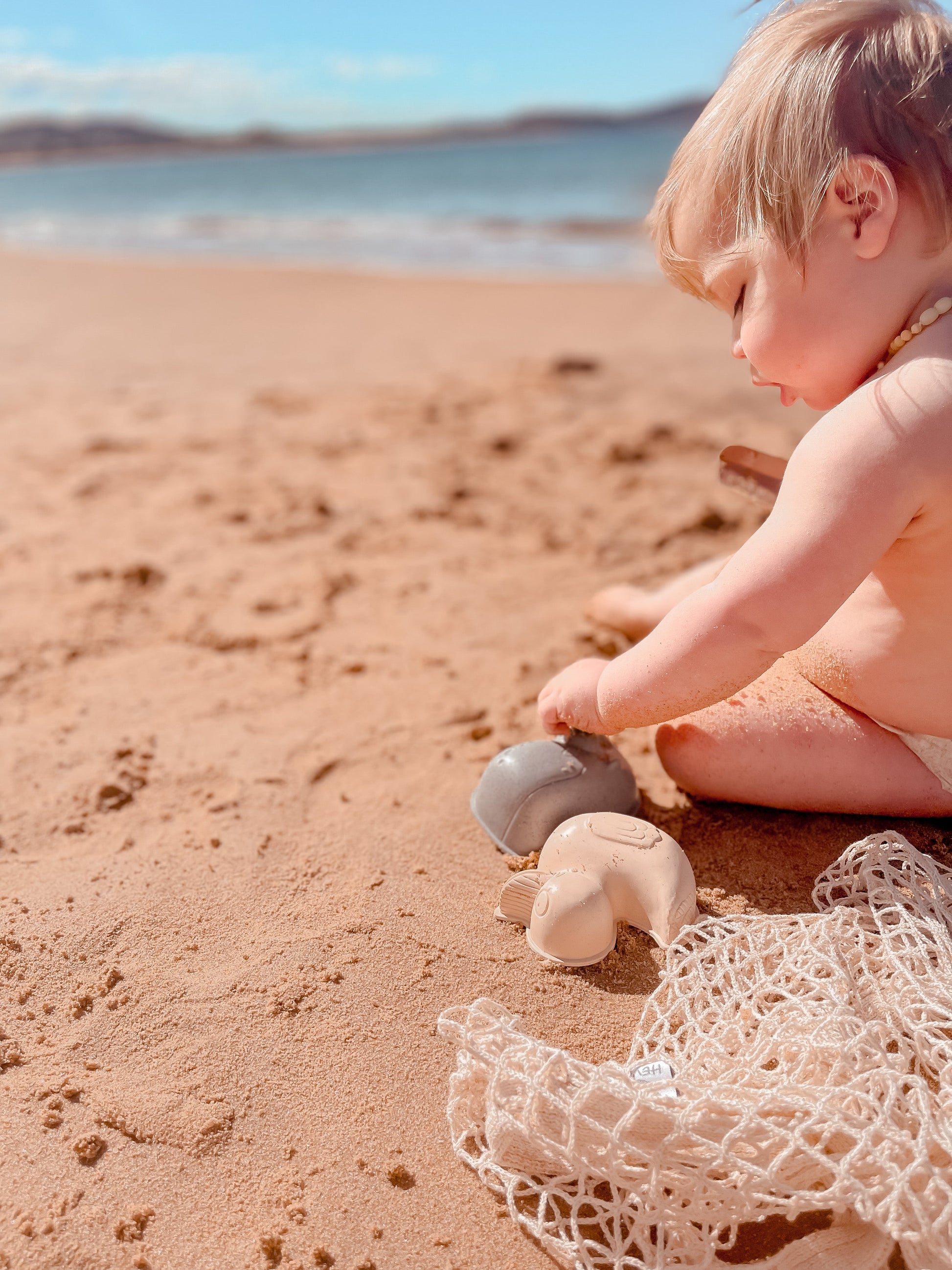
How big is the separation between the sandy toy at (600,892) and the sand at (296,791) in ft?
0.15

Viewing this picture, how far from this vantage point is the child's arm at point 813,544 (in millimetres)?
1479

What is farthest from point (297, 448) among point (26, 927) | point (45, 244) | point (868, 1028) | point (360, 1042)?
point (45, 244)

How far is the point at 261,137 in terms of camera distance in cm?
5775

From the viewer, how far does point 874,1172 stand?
1.22 metres

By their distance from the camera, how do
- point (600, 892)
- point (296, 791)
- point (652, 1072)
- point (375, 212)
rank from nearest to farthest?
point (652, 1072) → point (600, 892) → point (296, 791) → point (375, 212)

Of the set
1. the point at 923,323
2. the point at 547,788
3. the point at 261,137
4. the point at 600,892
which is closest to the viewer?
the point at 923,323

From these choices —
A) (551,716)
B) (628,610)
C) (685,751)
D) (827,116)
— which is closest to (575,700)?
(551,716)

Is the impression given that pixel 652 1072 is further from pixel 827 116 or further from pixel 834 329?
pixel 827 116

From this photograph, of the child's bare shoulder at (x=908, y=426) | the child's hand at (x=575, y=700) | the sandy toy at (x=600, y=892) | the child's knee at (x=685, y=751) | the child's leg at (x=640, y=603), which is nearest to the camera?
the child's bare shoulder at (x=908, y=426)

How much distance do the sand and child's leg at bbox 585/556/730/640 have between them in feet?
0.25

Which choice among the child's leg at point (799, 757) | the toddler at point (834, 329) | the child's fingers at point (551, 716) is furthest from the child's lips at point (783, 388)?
the child's fingers at point (551, 716)

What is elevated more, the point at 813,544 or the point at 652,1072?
the point at 813,544

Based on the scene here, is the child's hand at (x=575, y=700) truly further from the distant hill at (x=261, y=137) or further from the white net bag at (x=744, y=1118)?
the distant hill at (x=261, y=137)

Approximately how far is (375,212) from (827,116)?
16.7 meters
